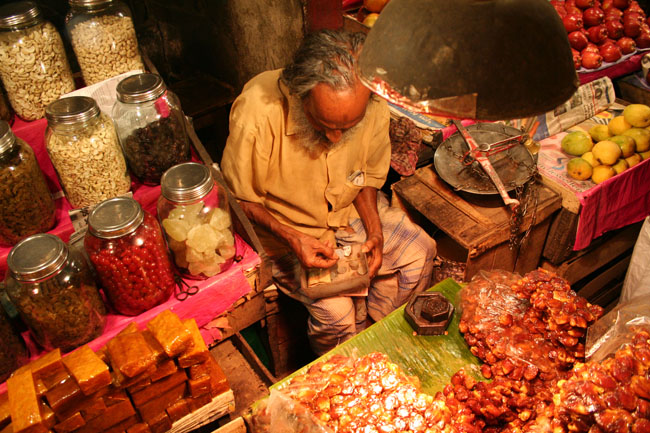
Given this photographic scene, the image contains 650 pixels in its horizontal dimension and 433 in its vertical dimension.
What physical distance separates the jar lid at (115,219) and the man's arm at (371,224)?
113cm

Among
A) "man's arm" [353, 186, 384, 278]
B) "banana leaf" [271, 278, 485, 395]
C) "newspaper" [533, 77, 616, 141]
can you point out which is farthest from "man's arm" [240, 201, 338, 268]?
"newspaper" [533, 77, 616, 141]

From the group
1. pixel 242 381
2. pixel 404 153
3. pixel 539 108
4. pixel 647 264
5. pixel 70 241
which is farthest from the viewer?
pixel 404 153

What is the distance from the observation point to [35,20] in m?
1.92

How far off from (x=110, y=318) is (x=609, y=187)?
2.53 metres

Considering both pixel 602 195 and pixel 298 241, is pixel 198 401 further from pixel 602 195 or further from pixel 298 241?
pixel 602 195

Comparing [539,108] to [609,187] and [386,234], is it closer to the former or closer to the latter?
[386,234]

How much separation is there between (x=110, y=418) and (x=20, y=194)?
81 centimetres

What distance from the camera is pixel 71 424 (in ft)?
4.75

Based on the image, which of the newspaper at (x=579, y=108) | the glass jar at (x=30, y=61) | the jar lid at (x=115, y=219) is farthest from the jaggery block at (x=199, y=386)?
the newspaper at (x=579, y=108)

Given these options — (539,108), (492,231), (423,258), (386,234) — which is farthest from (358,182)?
(539,108)

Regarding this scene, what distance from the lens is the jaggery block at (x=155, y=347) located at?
4.93 ft

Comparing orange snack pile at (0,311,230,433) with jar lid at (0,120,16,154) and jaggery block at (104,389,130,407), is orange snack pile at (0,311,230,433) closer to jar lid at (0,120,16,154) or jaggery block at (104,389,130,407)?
jaggery block at (104,389,130,407)

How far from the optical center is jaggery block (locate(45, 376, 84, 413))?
4.57ft

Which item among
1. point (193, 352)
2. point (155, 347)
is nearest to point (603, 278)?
point (193, 352)
